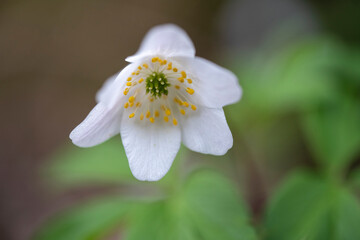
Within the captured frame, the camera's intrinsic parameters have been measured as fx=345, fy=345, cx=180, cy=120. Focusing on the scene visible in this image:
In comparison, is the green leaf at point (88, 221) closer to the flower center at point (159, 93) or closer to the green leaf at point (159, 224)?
the green leaf at point (159, 224)

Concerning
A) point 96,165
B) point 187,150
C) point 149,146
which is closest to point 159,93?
point 149,146

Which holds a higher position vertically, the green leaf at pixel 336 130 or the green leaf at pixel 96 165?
the green leaf at pixel 336 130

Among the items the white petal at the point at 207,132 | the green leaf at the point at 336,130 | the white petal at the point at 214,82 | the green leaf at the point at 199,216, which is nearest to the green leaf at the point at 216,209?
the green leaf at the point at 199,216

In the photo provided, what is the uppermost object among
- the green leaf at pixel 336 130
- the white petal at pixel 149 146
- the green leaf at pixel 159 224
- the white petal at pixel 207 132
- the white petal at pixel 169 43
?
the white petal at pixel 169 43

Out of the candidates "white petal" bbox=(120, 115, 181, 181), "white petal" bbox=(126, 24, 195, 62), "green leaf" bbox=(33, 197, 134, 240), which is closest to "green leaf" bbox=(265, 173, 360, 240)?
"white petal" bbox=(120, 115, 181, 181)

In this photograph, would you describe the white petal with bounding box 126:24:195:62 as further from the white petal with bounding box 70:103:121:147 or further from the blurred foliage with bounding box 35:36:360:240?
the blurred foliage with bounding box 35:36:360:240

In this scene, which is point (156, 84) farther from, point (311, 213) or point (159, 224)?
point (311, 213)

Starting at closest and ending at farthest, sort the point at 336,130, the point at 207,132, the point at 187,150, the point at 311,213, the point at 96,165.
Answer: the point at 207,132, the point at 311,213, the point at 336,130, the point at 96,165, the point at 187,150

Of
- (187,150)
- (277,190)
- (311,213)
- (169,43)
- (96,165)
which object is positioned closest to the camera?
(169,43)
